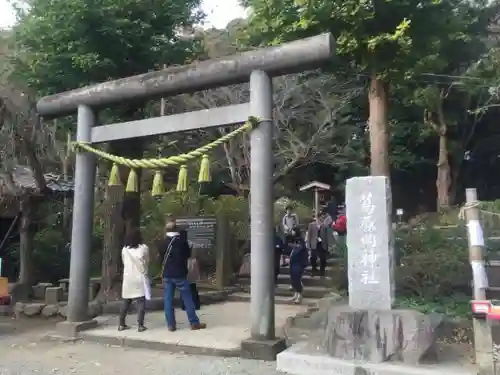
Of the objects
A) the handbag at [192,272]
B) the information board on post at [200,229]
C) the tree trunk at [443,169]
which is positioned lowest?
the handbag at [192,272]

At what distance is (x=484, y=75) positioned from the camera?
52.4 ft

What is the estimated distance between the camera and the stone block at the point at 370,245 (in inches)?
226

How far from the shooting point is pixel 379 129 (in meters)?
10.7

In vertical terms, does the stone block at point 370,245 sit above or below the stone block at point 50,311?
above

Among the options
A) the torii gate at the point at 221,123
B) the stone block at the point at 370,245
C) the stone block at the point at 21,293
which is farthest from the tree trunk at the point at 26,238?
the stone block at the point at 370,245

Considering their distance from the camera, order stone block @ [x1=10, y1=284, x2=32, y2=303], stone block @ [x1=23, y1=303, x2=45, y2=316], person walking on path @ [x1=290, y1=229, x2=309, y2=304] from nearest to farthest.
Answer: person walking on path @ [x1=290, y1=229, x2=309, y2=304] → stone block @ [x1=23, y1=303, x2=45, y2=316] → stone block @ [x1=10, y1=284, x2=32, y2=303]

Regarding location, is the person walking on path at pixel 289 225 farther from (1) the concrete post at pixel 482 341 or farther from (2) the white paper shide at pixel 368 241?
(1) the concrete post at pixel 482 341

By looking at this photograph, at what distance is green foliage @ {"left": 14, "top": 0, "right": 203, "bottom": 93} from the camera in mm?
9172

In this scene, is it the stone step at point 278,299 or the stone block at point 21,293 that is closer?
the stone step at point 278,299

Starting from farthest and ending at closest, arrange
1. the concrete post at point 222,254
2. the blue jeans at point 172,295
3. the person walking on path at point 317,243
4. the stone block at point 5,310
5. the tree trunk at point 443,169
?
the tree trunk at point 443,169 → the concrete post at point 222,254 → the person walking on path at point 317,243 → the stone block at point 5,310 → the blue jeans at point 172,295

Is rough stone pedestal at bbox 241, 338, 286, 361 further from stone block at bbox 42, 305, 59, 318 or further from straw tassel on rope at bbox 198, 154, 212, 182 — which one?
stone block at bbox 42, 305, 59, 318

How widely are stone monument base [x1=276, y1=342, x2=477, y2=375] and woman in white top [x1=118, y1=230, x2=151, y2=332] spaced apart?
8.66ft

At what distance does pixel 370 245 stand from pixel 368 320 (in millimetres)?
921

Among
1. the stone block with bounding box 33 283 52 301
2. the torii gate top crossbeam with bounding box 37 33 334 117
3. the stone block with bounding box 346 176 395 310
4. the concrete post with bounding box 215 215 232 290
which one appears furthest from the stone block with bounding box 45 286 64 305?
the stone block with bounding box 346 176 395 310
